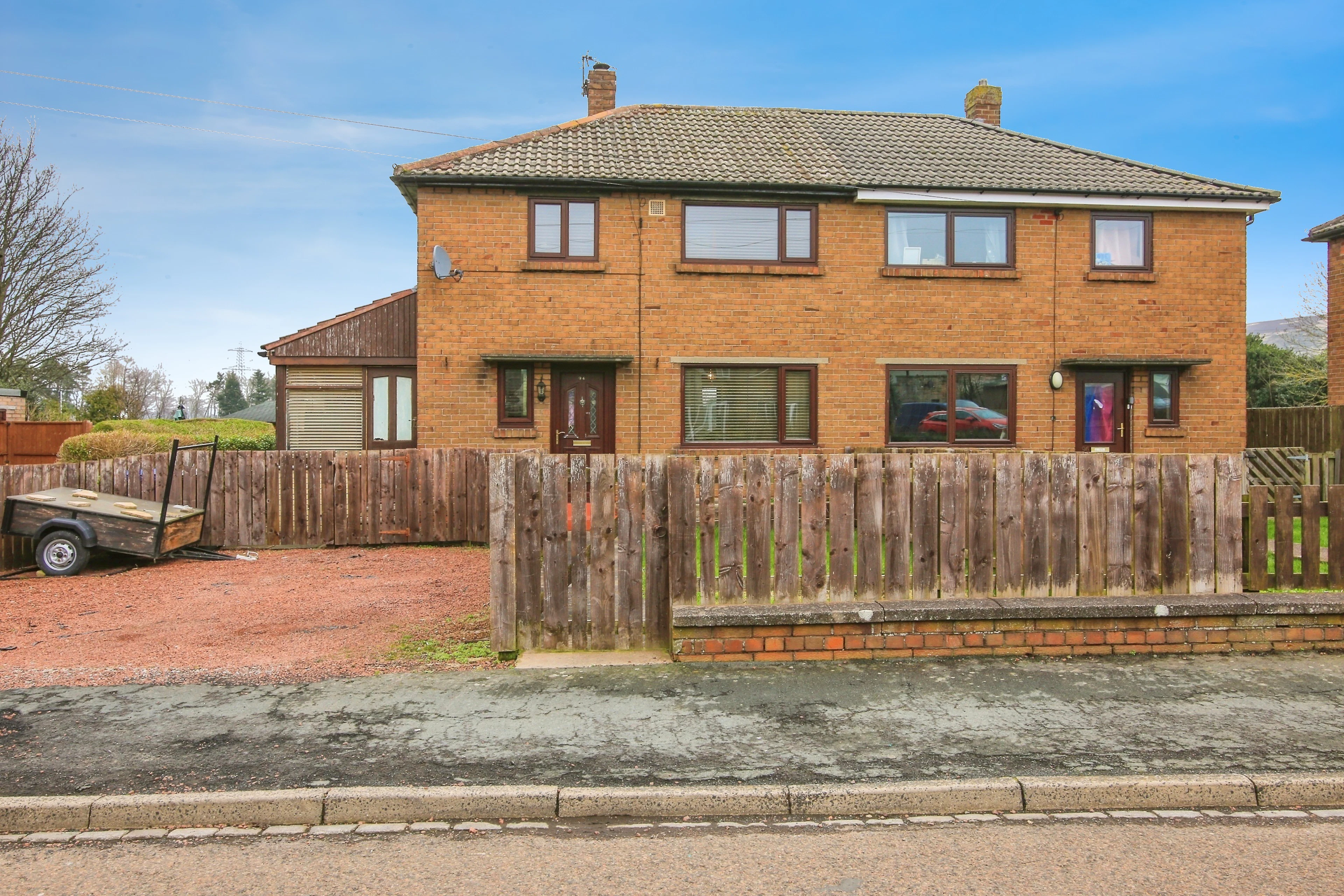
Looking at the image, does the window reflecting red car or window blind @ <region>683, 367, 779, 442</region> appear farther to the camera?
the window reflecting red car

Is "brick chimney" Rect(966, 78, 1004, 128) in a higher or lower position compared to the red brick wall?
higher

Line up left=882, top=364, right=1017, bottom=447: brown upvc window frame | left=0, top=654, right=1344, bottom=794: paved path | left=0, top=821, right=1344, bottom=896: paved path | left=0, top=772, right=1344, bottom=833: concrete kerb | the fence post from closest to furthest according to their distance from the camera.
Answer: left=0, top=821, right=1344, bottom=896: paved path < left=0, top=772, right=1344, bottom=833: concrete kerb < left=0, top=654, right=1344, bottom=794: paved path < the fence post < left=882, top=364, right=1017, bottom=447: brown upvc window frame

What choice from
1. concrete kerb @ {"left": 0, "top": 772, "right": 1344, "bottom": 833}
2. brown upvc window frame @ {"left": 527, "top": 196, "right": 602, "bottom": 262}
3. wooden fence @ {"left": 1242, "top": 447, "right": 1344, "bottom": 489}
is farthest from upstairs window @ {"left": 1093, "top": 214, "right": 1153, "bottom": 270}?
concrete kerb @ {"left": 0, "top": 772, "right": 1344, "bottom": 833}

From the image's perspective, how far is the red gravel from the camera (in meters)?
6.26

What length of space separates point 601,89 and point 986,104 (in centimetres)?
852

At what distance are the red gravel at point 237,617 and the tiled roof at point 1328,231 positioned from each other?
21.2 metres

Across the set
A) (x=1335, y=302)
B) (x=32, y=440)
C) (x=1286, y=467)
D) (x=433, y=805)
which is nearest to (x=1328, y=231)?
(x=1335, y=302)

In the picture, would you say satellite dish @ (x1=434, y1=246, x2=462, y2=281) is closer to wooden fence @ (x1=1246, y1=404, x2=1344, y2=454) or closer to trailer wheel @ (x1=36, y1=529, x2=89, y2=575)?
trailer wheel @ (x1=36, y1=529, x2=89, y2=575)

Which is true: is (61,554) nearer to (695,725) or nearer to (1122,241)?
(695,725)

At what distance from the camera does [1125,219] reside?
16.1 meters

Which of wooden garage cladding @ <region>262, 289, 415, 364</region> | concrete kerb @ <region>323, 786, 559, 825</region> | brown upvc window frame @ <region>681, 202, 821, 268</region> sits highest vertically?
brown upvc window frame @ <region>681, 202, 821, 268</region>

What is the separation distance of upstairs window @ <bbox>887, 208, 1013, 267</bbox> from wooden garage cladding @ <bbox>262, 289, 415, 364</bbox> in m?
9.19

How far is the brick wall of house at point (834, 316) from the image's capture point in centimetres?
1496

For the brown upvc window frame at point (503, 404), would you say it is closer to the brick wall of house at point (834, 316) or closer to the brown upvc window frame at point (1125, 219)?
the brick wall of house at point (834, 316)
